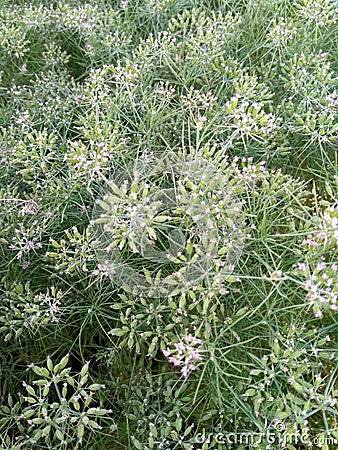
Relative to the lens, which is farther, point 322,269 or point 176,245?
point 176,245

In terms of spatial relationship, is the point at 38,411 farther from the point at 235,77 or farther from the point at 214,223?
the point at 235,77

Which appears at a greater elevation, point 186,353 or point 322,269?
point 322,269

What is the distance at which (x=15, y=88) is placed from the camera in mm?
2184

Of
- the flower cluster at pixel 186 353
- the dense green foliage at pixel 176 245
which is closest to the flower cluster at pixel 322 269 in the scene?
the dense green foliage at pixel 176 245

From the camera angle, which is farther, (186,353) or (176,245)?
(176,245)

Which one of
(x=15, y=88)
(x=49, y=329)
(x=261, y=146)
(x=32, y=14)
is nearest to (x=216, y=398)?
(x=49, y=329)

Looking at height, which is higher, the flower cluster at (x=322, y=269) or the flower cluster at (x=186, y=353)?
the flower cluster at (x=322, y=269)

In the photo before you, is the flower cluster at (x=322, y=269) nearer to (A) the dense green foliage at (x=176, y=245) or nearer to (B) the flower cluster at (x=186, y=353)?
(A) the dense green foliage at (x=176, y=245)

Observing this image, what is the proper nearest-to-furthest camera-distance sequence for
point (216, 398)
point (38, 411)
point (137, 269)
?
point (38, 411), point (216, 398), point (137, 269)

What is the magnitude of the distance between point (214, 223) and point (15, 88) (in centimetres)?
121

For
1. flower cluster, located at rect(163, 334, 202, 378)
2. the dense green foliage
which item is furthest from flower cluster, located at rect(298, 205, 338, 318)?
flower cluster, located at rect(163, 334, 202, 378)

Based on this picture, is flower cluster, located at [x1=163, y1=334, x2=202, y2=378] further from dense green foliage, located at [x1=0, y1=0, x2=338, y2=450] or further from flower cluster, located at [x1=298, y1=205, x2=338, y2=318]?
flower cluster, located at [x1=298, y1=205, x2=338, y2=318]

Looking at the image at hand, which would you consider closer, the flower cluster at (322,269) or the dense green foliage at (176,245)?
the flower cluster at (322,269)

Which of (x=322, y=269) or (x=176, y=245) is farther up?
(x=322, y=269)
